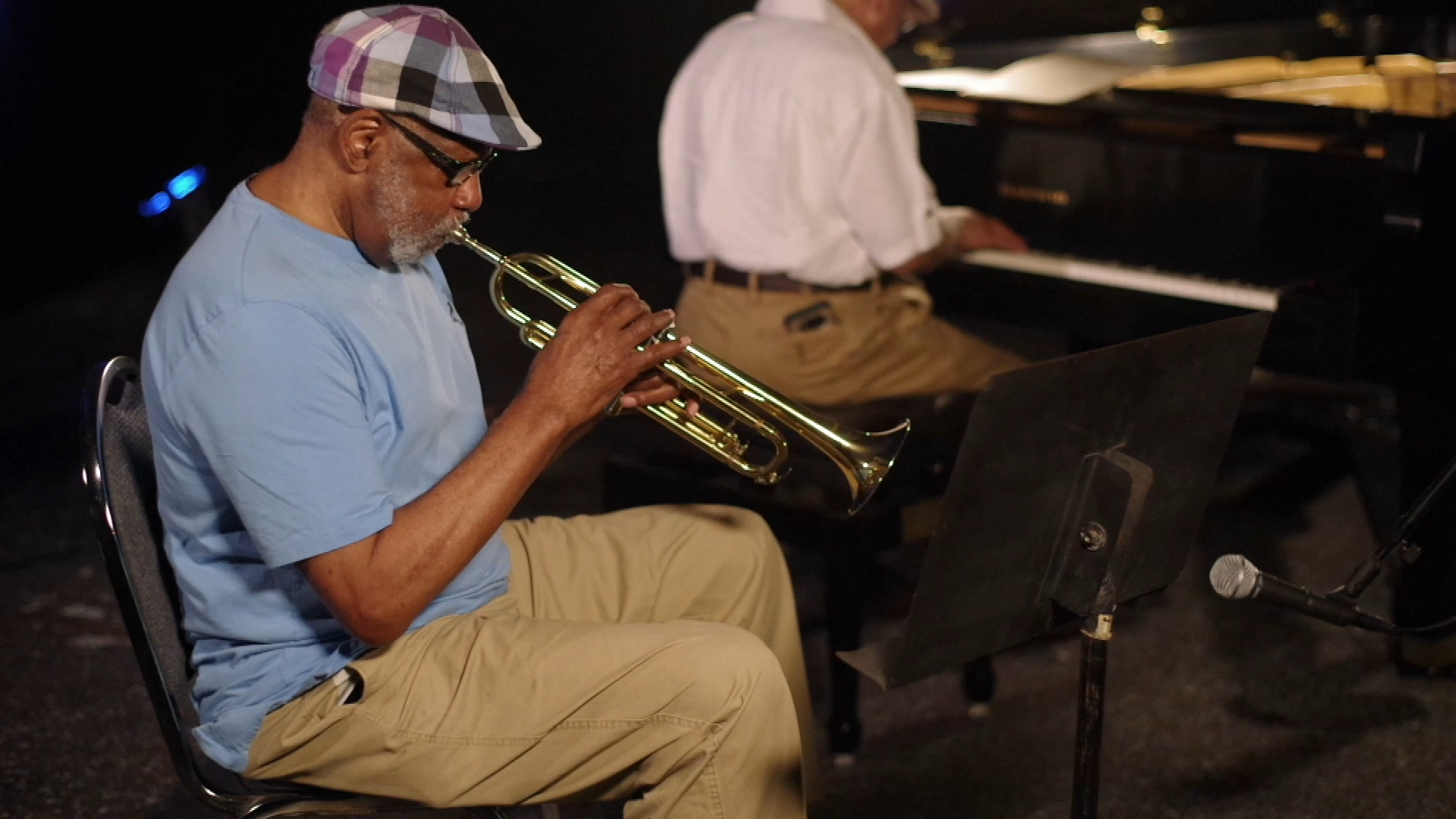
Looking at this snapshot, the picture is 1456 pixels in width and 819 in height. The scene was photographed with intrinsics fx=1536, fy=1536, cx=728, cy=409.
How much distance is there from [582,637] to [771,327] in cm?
138

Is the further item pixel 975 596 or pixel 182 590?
pixel 182 590

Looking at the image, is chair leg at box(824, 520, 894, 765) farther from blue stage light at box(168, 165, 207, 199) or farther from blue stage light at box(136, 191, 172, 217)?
blue stage light at box(136, 191, 172, 217)

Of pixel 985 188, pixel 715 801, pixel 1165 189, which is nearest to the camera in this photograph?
pixel 715 801

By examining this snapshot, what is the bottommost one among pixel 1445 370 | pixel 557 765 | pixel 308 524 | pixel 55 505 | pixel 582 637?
pixel 55 505

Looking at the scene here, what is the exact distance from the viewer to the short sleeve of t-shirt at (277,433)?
1692 mm

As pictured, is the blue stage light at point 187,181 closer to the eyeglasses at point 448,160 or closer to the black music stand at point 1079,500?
the eyeglasses at point 448,160

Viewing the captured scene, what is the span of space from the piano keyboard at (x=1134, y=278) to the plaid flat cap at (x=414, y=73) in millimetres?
1854

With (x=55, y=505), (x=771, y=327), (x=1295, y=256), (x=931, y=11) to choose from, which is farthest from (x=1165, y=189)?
(x=55, y=505)

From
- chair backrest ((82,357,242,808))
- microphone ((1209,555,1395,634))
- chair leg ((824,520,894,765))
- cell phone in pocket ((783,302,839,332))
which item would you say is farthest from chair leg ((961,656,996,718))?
chair backrest ((82,357,242,808))

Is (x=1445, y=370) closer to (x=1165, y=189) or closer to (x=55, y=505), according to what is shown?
(x=1165, y=189)

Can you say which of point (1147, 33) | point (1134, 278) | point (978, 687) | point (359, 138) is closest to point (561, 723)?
point (359, 138)

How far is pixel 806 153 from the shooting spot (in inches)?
122

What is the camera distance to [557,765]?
6.08ft

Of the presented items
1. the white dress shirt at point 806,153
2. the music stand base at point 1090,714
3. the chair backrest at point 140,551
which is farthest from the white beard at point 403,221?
the white dress shirt at point 806,153
